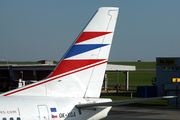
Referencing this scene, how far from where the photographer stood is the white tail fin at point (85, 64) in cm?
1031

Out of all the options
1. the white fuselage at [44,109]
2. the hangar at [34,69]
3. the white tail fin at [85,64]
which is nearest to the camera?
the white fuselage at [44,109]

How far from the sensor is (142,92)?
155 ft

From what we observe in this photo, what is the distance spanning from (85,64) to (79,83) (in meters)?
0.71

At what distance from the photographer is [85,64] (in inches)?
418

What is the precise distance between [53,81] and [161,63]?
42.3 meters

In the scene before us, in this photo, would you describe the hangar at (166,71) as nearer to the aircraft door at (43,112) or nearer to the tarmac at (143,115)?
the tarmac at (143,115)

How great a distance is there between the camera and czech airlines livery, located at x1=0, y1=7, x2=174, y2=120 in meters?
9.52

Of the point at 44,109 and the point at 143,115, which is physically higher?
the point at 44,109

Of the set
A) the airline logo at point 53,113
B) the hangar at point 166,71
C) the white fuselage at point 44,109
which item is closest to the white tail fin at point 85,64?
the white fuselage at point 44,109

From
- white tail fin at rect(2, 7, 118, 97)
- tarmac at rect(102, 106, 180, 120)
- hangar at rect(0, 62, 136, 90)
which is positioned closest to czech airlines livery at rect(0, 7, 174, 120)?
white tail fin at rect(2, 7, 118, 97)

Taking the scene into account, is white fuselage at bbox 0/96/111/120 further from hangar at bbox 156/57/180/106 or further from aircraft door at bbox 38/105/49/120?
hangar at bbox 156/57/180/106

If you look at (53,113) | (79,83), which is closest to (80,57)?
(79,83)

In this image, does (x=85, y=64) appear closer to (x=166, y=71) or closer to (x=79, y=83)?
(x=79, y=83)

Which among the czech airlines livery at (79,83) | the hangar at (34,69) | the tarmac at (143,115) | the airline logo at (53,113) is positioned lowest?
the tarmac at (143,115)
